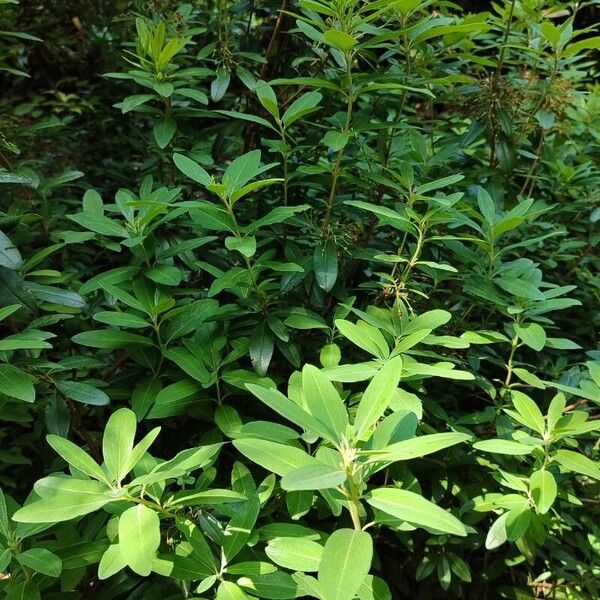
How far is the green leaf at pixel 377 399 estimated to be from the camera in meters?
0.88

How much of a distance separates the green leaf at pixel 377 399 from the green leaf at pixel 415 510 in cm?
9

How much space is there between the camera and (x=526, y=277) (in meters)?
1.41

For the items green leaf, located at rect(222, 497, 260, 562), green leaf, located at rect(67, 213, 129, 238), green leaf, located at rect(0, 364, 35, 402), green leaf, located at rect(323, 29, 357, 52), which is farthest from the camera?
green leaf, located at rect(67, 213, 129, 238)

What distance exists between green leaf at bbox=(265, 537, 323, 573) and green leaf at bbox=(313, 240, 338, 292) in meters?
0.58

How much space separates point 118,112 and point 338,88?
1.66 metres

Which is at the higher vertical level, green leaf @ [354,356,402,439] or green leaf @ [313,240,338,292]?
green leaf @ [354,356,402,439]

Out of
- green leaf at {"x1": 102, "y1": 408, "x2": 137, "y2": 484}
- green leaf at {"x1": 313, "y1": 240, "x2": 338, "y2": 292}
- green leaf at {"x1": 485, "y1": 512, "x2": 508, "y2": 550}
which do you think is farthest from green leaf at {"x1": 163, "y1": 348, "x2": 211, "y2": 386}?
green leaf at {"x1": 485, "y1": 512, "x2": 508, "y2": 550}

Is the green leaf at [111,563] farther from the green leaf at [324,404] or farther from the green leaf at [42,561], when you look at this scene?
the green leaf at [324,404]

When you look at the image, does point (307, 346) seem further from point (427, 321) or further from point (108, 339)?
point (108, 339)

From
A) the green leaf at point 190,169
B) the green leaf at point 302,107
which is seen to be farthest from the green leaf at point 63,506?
the green leaf at point 302,107

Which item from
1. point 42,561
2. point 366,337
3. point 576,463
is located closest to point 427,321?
point 366,337

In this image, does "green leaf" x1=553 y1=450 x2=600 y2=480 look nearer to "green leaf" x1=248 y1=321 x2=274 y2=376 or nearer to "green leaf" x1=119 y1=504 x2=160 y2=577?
"green leaf" x1=248 y1=321 x2=274 y2=376

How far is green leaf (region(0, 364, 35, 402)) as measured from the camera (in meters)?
1.06

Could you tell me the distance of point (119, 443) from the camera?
0.93 meters
